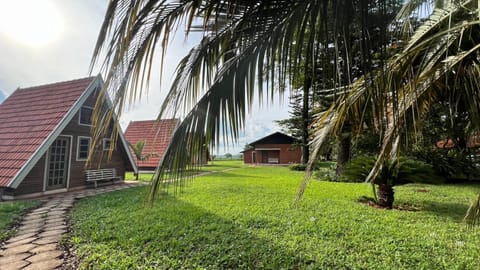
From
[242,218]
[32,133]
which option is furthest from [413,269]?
[32,133]

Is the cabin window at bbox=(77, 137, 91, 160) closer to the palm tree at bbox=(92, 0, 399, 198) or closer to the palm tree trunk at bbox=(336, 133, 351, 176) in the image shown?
the palm tree at bbox=(92, 0, 399, 198)

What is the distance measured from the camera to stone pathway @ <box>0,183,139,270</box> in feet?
9.95

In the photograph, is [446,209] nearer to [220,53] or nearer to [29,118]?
[220,53]

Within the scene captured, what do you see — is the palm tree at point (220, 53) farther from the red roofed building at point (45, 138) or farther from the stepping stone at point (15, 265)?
the red roofed building at point (45, 138)

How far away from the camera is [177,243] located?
348 centimetres

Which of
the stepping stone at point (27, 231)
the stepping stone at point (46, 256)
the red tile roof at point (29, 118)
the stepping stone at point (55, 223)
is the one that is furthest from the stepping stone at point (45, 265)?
the red tile roof at point (29, 118)

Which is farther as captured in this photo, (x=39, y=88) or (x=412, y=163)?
(x=39, y=88)

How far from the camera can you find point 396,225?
14.0ft

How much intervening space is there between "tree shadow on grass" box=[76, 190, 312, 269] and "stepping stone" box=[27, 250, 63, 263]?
0.32 metres

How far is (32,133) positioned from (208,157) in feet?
28.4

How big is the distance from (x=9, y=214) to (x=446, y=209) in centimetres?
935

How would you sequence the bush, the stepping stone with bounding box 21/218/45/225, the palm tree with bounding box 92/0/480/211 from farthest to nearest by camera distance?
the bush
the stepping stone with bounding box 21/218/45/225
the palm tree with bounding box 92/0/480/211

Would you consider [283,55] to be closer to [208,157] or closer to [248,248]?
[208,157]

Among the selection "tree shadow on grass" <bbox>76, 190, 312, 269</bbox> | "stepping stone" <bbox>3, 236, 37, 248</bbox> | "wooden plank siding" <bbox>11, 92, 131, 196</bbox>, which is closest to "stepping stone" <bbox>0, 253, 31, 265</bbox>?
"stepping stone" <bbox>3, 236, 37, 248</bbox>
